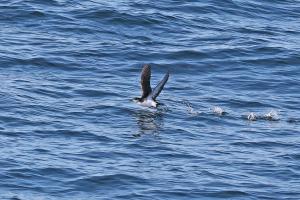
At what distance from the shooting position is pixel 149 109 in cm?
2447

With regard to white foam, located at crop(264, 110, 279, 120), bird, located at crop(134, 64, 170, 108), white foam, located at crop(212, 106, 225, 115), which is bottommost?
white foam, located at crop(264, 110, 279, 120)

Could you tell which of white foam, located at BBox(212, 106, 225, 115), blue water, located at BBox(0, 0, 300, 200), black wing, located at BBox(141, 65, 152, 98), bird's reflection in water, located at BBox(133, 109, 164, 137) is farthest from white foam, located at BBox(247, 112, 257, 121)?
black wing, located at BBox(141, 65, 152, 98)

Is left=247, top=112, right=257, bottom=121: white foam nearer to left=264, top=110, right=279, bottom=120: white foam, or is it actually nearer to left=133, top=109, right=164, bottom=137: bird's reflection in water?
left=264, top=110, right=279, bottom=120: white foam

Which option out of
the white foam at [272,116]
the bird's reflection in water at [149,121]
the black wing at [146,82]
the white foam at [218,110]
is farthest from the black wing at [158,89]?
the white foam at [272,116]

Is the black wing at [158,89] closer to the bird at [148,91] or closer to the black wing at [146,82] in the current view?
the bird at [148,91]

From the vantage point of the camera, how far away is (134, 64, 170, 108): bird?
23.7 metres

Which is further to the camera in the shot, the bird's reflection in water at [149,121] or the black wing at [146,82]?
the black wing at [146,82]

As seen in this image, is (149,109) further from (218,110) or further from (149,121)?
(218,110)

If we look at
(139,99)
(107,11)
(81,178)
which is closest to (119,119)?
(139,99)

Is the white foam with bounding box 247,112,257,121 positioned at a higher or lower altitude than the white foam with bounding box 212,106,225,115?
lower

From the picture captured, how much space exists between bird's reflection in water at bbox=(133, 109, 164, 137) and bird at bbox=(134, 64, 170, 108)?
8.9 inches

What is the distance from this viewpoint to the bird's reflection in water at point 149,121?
2261 centimetres

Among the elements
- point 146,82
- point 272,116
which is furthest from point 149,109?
point 272,116

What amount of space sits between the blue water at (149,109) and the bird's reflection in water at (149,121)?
0.14 ft
